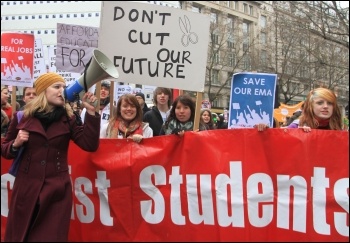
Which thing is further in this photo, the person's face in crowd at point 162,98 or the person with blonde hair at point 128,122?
the person's face in crowd at point 162,98

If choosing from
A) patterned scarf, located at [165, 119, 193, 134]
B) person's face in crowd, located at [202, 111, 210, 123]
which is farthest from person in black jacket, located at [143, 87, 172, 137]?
person's face in crowd, located at [202, 111, 210, 123]

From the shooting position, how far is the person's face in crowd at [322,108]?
3.91 m

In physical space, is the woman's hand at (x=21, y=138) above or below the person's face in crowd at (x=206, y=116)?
below

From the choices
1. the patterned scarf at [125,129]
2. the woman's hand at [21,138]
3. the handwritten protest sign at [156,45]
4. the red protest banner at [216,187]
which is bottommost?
the red protest banner at [216,187]

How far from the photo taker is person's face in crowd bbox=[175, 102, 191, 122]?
489 cm

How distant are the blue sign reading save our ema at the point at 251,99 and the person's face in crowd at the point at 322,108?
1.61 ft

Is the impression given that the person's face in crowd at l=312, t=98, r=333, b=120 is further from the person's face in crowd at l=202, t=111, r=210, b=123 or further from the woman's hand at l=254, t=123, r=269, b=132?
the person's face in crowd at l=202, t=111, r=210, b=123

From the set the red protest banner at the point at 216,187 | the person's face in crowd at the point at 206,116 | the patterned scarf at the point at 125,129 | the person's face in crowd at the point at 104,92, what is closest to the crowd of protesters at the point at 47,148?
the red protest banner at the point at 216,187

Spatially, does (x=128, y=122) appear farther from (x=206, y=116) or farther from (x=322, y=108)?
(x=206, y=116)

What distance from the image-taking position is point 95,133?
12.1 ft

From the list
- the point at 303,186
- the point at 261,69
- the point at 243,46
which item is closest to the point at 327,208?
the point at 303,186

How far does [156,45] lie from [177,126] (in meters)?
0.88

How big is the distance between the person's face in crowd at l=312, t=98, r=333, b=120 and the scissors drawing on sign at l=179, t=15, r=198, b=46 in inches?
55.5

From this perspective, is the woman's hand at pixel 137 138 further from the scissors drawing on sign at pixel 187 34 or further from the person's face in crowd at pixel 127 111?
the scissors drawing on sign at pixel 187 34
